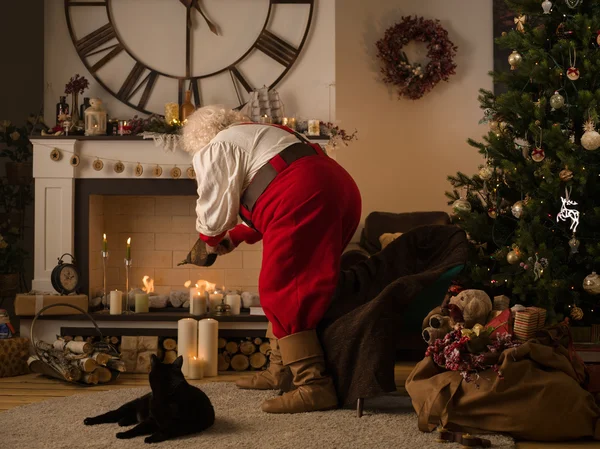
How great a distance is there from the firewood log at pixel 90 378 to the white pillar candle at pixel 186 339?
44cm

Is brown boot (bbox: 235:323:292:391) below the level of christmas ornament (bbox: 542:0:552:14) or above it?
below

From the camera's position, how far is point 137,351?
14.1 feet

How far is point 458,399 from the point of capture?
2820 mm

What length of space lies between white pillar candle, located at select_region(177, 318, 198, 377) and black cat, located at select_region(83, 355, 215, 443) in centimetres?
118

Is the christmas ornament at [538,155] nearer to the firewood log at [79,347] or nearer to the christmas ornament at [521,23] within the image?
the christmas ornament at [521,23]

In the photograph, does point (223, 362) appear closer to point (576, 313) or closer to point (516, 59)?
point (576, 313)

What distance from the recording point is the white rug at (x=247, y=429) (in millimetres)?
2646

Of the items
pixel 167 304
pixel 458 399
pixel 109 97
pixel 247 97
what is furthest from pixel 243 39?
pixel 458 399

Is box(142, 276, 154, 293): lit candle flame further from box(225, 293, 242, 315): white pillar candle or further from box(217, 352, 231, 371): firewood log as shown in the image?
box(217, 352, 231, 371): firewood log

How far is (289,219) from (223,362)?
4.98 ft

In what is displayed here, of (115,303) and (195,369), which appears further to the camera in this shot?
(115,303)

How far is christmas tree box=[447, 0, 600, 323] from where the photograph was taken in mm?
3535

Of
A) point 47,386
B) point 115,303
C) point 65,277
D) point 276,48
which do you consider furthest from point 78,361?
point 276,48

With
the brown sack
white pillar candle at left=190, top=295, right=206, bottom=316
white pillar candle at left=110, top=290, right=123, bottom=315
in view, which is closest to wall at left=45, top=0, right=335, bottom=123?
white pillar candle at left=110, top=290, right=123, bottom=315
